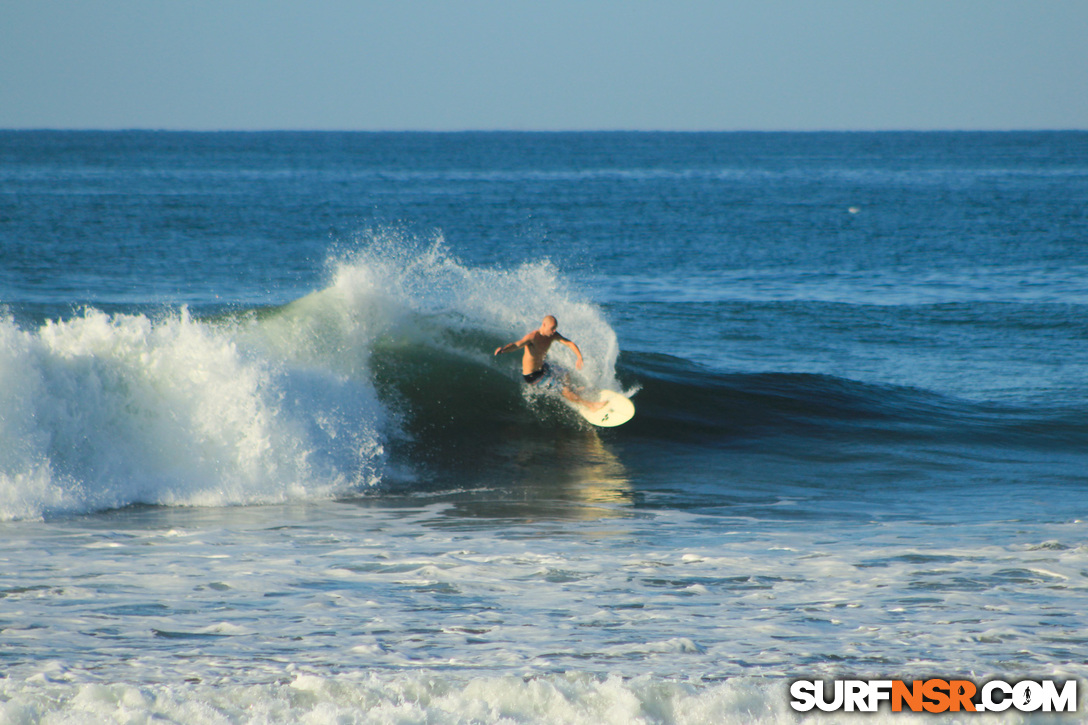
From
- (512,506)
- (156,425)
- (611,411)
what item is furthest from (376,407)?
(512,506)

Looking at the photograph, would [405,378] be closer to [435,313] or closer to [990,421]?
[435,313]

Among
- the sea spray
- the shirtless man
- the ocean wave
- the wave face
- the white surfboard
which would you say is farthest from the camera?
the white surfboard

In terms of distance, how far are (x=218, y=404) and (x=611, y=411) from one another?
467cm

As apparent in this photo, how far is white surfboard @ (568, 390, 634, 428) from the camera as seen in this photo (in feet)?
40.7

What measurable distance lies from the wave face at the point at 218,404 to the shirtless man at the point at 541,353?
0.71 meters

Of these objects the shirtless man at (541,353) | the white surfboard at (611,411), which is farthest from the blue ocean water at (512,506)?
the shirtless man at (541,353)

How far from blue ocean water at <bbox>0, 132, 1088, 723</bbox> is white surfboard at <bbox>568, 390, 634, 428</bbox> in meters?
0.20

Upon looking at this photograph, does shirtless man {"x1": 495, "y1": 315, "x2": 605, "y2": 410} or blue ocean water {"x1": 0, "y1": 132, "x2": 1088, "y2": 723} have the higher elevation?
shirtless man {"x1": 495, "y1": 315, "x2": 605, "y2": 410}

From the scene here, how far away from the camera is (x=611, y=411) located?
12430 millimetres

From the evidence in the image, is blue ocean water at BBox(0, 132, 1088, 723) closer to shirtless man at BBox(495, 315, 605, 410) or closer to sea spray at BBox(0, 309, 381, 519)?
sea spray at BBox(0, 309, 381, 519)

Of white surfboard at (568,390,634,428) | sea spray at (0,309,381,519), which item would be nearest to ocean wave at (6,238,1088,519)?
sea spray at (0,309,381,519)

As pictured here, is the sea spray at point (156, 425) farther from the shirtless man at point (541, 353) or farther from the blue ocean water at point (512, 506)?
the shirtless man at point (541, 353)

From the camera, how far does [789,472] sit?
11.1 metres

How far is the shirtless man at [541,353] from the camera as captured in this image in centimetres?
1172
